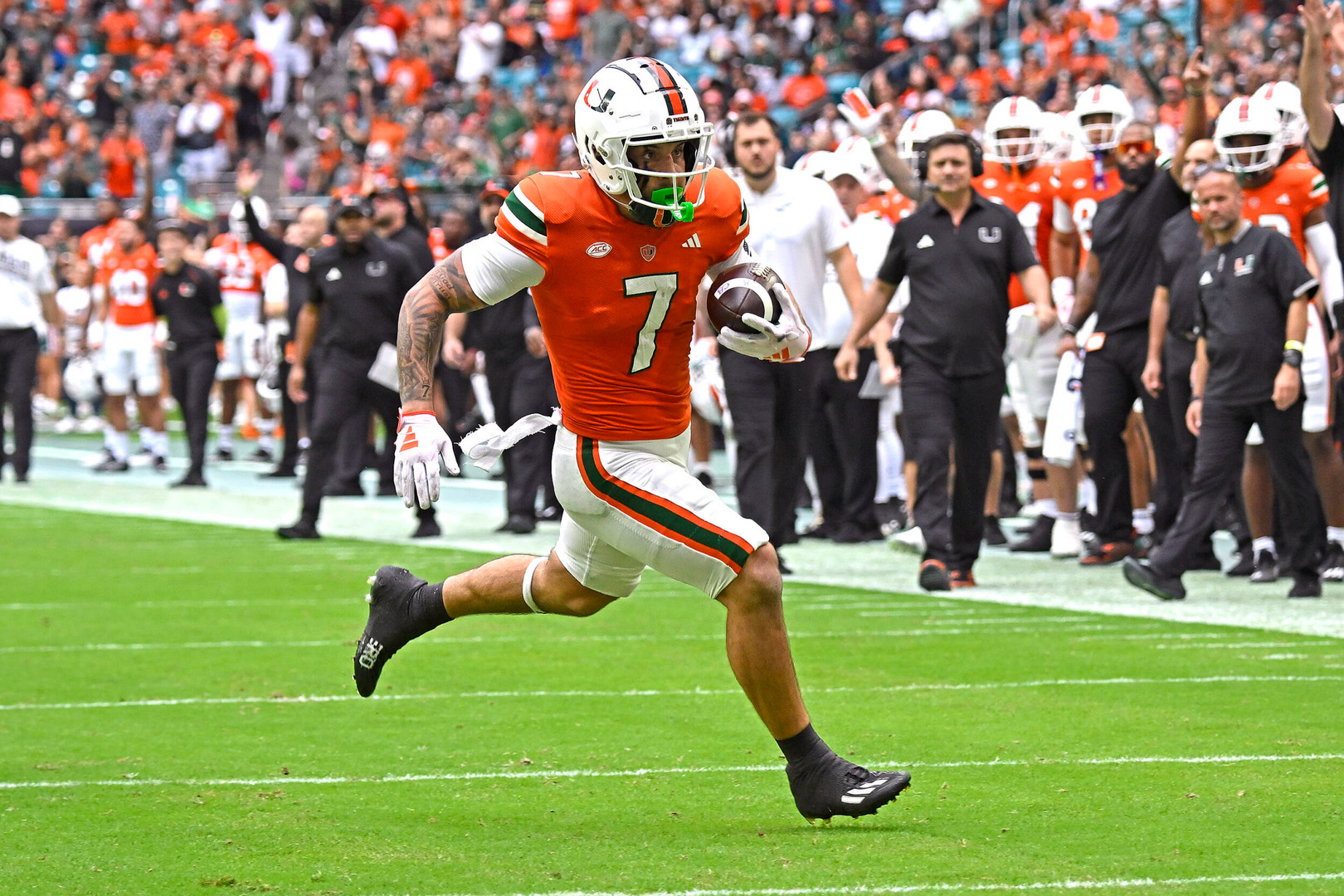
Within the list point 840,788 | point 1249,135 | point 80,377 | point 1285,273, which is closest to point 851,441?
point 1249,135

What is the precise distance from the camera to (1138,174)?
1086 centimetres

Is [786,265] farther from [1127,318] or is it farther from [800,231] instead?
[1127,318]

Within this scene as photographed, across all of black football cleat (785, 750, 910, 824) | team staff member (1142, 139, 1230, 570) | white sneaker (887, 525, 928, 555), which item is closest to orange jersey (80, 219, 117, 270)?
white sneaker (887, 525, 928, 555)

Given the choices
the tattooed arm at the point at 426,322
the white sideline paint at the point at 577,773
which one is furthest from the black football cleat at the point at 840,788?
the tattooed arm at the point at 426,322

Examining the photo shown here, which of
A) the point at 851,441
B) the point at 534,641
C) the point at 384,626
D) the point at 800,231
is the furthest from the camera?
the point at 851,441

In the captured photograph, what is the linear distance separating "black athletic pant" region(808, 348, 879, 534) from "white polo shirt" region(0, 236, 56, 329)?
754 centimetres

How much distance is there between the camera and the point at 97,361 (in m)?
20.7

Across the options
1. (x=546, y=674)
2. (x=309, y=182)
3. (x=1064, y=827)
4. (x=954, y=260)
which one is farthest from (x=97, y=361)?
(x=1064, y=827)

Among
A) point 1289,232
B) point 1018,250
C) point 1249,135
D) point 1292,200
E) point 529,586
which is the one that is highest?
point 1249,135

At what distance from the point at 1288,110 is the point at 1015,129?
2.23 meters

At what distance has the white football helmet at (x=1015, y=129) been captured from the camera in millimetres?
11938

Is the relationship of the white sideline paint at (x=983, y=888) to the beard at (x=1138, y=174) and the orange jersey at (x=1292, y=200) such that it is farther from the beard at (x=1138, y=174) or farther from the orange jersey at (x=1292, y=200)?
the beard at (x=1138, y=174)

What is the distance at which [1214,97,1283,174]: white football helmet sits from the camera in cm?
966

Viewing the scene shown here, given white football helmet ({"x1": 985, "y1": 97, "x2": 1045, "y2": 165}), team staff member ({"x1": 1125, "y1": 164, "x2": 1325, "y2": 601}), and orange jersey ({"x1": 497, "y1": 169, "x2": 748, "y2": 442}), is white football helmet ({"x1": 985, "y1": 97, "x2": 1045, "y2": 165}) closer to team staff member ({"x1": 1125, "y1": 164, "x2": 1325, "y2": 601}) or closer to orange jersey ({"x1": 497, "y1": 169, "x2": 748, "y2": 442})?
team staff member ({"x1": 1125, "y1": 164, "x2": 1325, "y2": 601})
